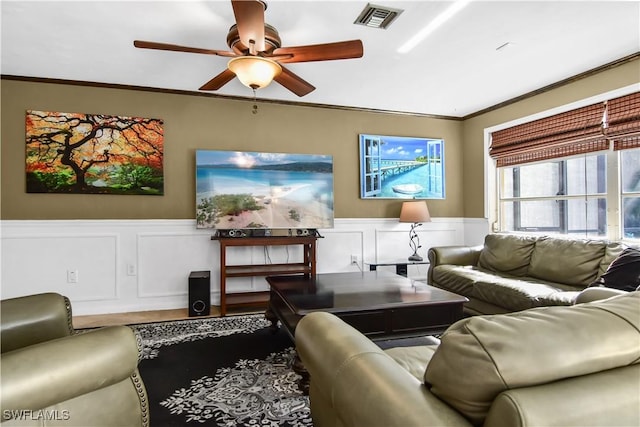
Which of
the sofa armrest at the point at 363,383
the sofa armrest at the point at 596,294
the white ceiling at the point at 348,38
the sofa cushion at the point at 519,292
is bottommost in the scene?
the sofa cushion at the point at 519,292

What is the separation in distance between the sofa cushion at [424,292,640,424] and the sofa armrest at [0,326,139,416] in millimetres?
987

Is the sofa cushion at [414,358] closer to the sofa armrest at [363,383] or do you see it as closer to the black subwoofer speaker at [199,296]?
the sofa armrest at [363,383]

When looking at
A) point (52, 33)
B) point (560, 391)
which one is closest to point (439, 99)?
point (52, 33)

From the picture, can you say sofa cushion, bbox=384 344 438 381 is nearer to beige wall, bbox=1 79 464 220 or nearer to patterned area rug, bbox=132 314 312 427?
patterned area rug, bbox=132 314 312 427

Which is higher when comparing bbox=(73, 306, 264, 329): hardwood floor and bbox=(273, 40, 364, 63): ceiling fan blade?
bbox=(273, 40, 364, 63): ceiling fan blade

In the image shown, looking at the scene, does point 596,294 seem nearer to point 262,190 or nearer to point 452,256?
point 452,256

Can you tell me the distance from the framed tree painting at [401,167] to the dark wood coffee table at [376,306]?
7.28 feet

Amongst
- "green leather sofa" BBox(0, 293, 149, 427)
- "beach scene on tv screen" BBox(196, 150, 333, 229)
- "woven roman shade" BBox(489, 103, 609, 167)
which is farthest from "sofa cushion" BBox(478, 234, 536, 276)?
"green leather sofa" BBox(0, 293, 149, 427)

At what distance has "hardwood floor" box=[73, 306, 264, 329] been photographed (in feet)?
11.4

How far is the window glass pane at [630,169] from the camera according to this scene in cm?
326

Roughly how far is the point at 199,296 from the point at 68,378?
2715 mm

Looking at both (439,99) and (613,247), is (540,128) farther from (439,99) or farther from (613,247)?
(613,247)

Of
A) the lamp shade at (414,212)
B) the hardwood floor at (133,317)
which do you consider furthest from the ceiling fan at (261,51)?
the lamp shade at (414,212)

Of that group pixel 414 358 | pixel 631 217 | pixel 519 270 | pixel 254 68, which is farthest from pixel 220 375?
pixel 631 217
